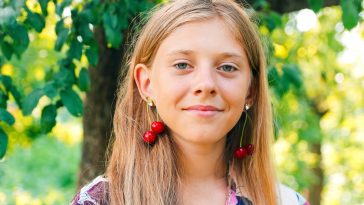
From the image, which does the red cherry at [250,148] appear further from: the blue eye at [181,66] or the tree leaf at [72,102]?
the tree leaf at [72,102]

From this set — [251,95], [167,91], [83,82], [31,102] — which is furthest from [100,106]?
[167,91]

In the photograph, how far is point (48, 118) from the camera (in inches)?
110

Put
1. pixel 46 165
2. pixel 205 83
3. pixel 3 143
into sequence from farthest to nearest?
pixel 46 165 < pixel 3 143 < pixel 205 83

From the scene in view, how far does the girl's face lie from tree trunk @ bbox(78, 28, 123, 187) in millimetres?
1155

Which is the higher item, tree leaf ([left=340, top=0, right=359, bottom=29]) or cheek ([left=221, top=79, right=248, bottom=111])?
tree leaf ([left=340, top=0, right=359, bottom=29])

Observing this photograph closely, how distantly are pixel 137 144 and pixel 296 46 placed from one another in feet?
13.9

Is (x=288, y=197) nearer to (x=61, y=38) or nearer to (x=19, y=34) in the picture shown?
(x=61, y=38)

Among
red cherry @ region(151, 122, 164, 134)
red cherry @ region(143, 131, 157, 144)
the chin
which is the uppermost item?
red cherry @ region(151, 122, 164, 134)

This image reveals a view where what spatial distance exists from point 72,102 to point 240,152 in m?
0.72

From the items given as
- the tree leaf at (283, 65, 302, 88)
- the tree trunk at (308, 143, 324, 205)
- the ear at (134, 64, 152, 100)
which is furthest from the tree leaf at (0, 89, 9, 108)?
the tree trunk at (308, 143, 324, 205)

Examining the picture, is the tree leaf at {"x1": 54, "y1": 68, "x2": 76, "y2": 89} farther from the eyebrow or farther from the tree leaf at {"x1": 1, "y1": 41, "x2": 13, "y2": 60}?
the eyebrow

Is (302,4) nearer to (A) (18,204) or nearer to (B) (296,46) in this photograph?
(B) (296,46)

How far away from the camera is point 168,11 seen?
7.71 ft

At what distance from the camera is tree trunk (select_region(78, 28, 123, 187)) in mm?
3418
